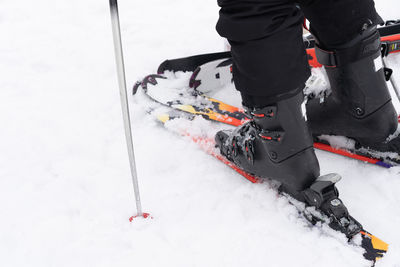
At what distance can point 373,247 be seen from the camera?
4.77 ft

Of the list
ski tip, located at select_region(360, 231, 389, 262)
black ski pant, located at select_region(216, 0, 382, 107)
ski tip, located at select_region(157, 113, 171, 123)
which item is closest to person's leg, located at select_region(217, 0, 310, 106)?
black ski pant, located at select_region(216, 0, 382, 107)

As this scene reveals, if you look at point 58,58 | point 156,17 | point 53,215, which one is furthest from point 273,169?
point 156,17

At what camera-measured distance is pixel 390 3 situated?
11.6 ft

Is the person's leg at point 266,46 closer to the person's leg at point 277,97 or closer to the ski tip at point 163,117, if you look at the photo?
the person's leg at point 277,97

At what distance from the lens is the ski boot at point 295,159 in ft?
4.89

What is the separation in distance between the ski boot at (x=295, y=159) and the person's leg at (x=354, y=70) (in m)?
0.31

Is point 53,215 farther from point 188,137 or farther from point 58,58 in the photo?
point 58,58

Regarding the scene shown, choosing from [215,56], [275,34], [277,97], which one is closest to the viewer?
[275,34]

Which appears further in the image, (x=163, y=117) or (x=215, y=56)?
(x=215, y=56)

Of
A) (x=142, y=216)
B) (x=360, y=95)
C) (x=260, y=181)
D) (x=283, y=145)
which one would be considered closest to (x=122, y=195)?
(x=142, y=216)

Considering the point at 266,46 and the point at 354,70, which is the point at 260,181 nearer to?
the point at 354,70

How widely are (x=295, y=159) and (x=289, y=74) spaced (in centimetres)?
37

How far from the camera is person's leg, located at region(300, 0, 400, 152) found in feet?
4.96

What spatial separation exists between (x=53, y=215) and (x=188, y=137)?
0.82m
